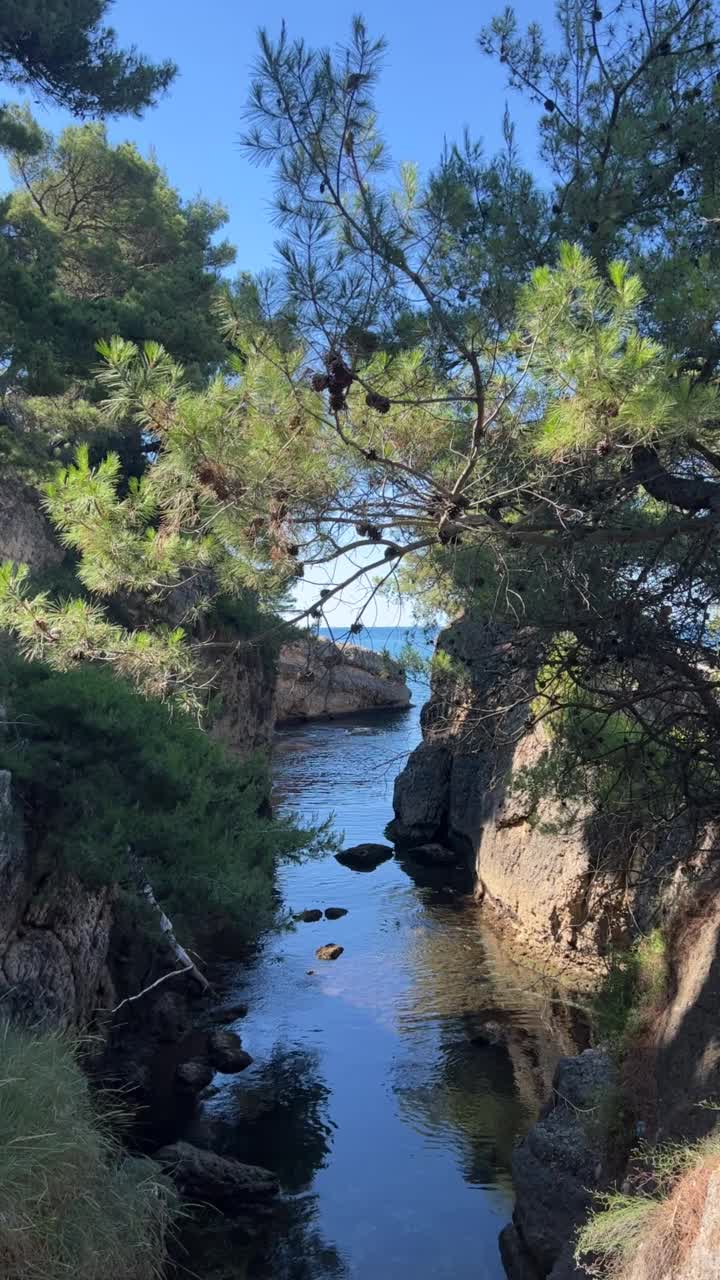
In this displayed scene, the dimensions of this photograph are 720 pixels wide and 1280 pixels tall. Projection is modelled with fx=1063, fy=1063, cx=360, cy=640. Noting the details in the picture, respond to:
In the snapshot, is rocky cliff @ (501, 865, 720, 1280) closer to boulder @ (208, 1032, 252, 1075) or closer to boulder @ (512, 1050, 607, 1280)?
boulder @ (512, 1050, 607, 1280)

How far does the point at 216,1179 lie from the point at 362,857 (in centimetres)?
1058

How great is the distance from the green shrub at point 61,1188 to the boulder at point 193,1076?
2.83 meters

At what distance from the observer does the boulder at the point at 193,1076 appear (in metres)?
9.73

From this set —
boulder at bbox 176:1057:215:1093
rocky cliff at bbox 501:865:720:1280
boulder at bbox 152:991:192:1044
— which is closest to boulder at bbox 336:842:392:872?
boulder at bbox 152:991:192:1044

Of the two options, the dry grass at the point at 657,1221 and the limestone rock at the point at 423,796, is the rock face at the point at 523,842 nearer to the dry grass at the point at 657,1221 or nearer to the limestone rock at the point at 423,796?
the limestone rock at the point at 423,796

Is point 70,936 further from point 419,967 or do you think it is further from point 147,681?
point 419,967

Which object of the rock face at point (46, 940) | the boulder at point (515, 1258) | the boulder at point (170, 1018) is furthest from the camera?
the boulder at point (170, 1018)

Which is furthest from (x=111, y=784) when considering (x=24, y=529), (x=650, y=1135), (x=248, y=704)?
(x=248, y=704)

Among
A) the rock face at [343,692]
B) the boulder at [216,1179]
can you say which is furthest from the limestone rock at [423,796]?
the rock face at [343,692]

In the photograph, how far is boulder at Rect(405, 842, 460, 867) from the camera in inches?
738

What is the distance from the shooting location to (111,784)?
8.37 metres

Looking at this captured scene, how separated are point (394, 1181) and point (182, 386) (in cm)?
628

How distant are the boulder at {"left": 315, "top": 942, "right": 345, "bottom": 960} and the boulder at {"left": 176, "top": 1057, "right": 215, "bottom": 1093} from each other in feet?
10.9

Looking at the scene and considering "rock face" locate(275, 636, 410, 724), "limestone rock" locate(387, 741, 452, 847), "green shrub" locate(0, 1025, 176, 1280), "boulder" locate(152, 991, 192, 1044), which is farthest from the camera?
"rock face" locate(275, 636, 410, 724)
